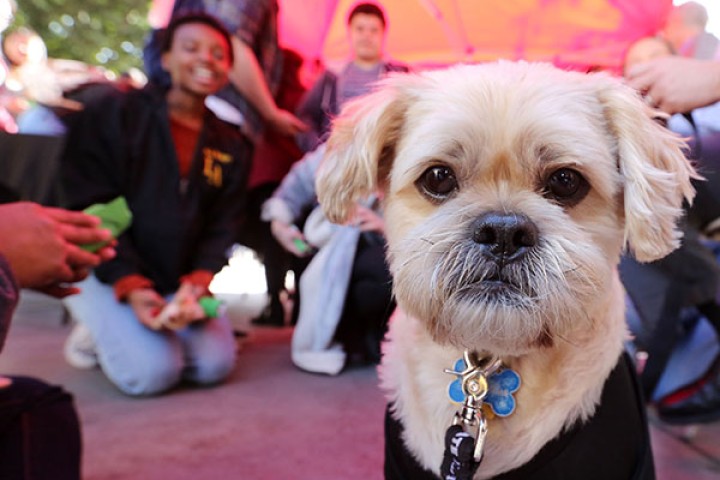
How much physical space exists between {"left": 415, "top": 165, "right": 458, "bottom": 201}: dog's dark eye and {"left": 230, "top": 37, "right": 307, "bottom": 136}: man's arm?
2175mm

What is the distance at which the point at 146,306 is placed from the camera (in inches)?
84.9

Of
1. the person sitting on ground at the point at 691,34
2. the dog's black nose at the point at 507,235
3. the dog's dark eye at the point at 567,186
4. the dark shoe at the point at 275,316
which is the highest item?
the person sitting on ground at the point at 691,34

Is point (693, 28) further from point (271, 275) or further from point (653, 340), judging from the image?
point (271, 275)

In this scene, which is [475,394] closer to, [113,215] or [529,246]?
[529,246]

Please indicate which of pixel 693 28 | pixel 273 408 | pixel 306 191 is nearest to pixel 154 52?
pixel 306 191

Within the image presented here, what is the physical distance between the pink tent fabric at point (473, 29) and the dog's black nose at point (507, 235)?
3056 mm

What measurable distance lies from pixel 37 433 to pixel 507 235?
0.85 m

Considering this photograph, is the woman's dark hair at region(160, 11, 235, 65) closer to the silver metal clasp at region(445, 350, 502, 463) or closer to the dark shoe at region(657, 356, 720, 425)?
the silver metal clasp at region(445, 350, 502, 463)

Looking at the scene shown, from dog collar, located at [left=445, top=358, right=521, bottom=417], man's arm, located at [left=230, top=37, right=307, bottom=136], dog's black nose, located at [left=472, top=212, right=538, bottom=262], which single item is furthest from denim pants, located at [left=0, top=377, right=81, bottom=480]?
man's arm, located at [left=230, top=37, right=307, bottom=136]

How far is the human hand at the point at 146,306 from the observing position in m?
2.14


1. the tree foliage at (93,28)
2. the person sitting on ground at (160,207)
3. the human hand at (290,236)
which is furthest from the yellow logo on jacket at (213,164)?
the tree foliage at (93,28)

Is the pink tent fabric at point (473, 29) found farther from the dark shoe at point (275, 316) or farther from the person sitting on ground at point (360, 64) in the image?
the dark shoe at point (275, 316)

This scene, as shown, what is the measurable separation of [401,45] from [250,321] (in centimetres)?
208

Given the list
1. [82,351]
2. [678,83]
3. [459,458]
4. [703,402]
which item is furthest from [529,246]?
[82,351]
